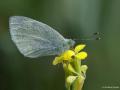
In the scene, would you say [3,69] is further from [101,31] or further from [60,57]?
[60,57]

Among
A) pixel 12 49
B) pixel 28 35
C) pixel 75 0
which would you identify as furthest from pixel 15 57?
pixel 28 35

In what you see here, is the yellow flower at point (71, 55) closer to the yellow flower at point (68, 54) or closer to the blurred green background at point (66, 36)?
the yellow flower at point (68, 54)

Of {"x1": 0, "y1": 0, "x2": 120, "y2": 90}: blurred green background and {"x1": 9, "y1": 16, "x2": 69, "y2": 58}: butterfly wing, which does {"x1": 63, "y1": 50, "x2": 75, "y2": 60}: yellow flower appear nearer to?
{"x1": 9, "y1": 16, "x2": 69, "y2": 58}: butterfly wing

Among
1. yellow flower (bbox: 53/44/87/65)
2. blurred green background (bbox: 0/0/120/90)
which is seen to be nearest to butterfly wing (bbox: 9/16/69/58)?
yellow flower (bbox: 53/44/87/65)

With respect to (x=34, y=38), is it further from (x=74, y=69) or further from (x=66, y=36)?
(x=66, y=36)

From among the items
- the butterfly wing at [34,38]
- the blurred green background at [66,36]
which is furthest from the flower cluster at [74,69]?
the blurred green background at [66,36]

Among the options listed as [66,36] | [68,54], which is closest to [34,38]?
[68,54]
